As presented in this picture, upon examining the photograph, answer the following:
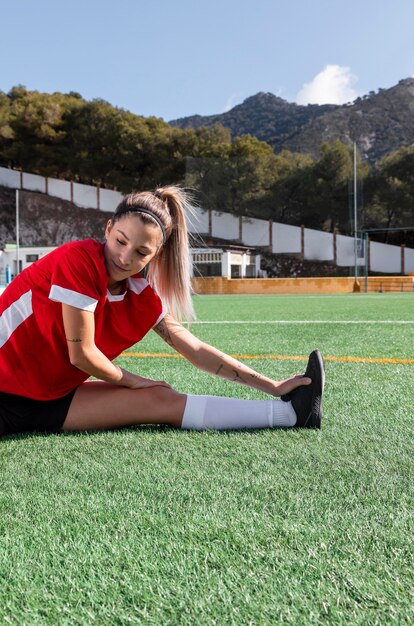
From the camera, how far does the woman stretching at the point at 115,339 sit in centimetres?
200

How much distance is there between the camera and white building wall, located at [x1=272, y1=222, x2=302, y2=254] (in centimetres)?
4488

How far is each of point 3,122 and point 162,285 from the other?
56.7 m

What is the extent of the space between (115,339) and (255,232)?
44287mm

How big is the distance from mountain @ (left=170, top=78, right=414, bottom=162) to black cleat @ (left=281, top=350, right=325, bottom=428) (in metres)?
73.6

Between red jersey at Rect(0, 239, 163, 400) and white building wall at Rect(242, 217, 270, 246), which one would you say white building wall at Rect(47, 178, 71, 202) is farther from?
red jersey at Rect(0, 239, 163, 400)

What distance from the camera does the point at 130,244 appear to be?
6.54 feet

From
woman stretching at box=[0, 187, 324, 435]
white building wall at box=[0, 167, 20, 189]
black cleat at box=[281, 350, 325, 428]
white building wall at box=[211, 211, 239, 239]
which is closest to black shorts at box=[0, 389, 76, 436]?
woman stretching at box=[0, 187, 324, 435]

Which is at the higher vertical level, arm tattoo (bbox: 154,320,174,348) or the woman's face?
the woman's face

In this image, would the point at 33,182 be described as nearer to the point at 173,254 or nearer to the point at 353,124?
the point at 353,124

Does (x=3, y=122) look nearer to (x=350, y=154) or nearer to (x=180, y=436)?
(x=350, y=154)

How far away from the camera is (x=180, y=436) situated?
222 centimetres

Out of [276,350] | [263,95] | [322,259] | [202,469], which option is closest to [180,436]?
[202,469]

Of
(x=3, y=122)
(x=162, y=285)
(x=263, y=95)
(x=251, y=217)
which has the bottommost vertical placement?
(x=162, y=285)

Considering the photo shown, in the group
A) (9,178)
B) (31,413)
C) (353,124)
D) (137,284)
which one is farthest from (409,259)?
(353,124)
